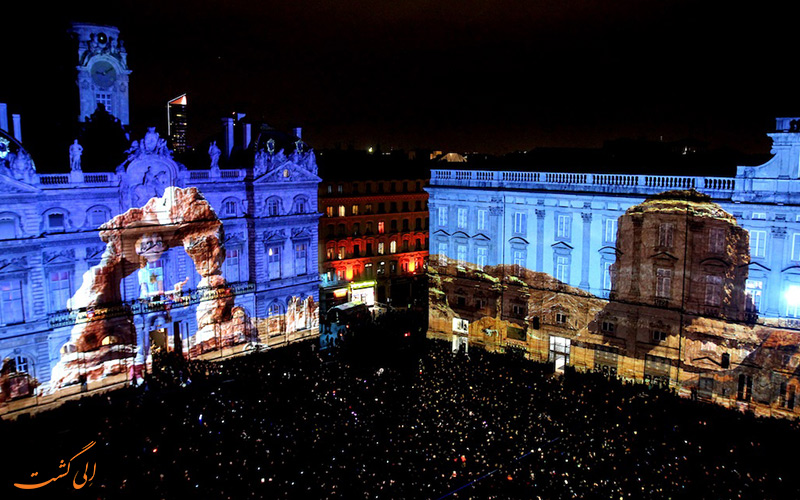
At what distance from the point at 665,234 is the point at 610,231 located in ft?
10.2

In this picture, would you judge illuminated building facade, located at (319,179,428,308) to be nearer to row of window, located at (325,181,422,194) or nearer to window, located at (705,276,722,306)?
row of window, located at (325,181,422,194)

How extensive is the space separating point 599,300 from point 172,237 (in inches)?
1002

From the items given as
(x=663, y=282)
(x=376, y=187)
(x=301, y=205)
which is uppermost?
(x=376, y=187)

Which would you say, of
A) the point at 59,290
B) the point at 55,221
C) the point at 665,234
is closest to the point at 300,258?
the point at 59,290

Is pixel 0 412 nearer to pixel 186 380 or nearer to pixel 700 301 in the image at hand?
pixel 186 380

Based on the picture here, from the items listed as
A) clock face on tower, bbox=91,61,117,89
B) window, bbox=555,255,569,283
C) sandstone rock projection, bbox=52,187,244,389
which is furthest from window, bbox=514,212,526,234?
clock face on tower, bbox=91,61,117,89

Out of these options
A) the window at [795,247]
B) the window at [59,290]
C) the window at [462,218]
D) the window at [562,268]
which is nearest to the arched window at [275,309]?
the window at [59,290]

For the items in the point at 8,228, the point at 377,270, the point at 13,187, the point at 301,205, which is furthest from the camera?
the point at 377,270

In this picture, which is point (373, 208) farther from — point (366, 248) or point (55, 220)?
point (55, 220)

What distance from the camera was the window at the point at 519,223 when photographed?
138ft

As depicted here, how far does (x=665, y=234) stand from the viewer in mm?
36406

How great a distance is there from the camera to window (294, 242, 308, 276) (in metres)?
46.3

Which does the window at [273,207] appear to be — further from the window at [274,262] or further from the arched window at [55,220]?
the arched window at [55,220]

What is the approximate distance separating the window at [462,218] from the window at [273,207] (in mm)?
12226
